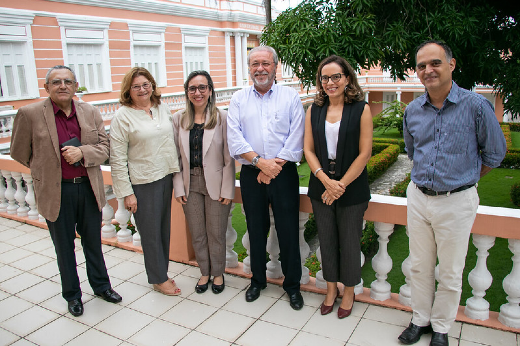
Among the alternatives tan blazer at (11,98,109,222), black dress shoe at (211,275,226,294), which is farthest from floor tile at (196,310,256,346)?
tan blazer at (11,98,109,222)

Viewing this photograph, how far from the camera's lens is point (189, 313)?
3.35 metres

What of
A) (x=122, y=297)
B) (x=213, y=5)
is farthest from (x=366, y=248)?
(x=213, y=5)

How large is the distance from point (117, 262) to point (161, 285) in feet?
2.88

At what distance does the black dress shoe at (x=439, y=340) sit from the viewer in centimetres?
275

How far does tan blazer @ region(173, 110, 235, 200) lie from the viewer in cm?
345

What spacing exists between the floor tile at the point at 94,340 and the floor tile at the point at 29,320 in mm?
400

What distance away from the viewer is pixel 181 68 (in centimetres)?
1767

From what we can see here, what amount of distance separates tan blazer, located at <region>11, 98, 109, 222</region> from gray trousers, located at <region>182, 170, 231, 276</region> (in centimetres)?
79

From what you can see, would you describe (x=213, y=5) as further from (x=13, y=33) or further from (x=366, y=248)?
(x=366, y=248)

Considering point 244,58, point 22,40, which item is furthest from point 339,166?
point 244,58

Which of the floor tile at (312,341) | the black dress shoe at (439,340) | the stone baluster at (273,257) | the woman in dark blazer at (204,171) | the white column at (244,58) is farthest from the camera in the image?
the white column at (244,58)

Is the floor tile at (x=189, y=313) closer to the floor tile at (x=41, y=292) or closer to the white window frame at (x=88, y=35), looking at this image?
the floor tile at (x=41, y=292)

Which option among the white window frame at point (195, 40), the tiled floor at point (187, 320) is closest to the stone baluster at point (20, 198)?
the tiled floor at point (187, 320)

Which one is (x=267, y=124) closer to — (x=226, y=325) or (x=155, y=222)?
(x=155, y=222)
